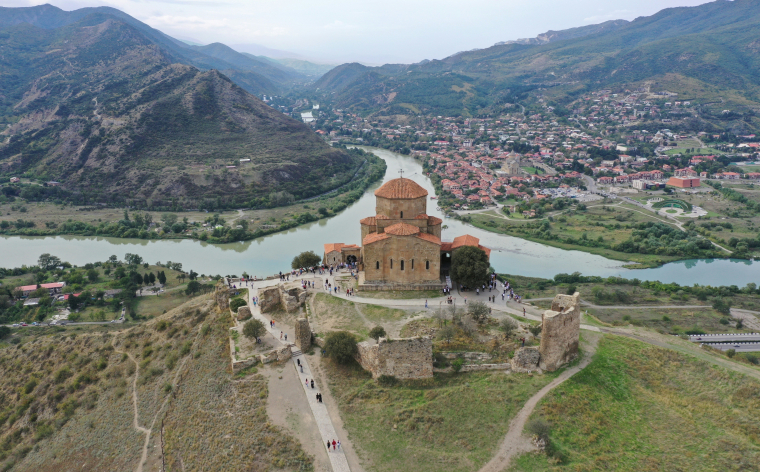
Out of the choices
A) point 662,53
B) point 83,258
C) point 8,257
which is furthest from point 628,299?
point 662,53

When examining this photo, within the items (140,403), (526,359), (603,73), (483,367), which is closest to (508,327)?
(526,359)

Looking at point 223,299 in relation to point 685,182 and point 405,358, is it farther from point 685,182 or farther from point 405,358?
point 685,182

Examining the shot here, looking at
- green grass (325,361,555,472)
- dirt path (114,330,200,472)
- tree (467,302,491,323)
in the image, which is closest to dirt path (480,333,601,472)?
green grass (325,361,555,472)

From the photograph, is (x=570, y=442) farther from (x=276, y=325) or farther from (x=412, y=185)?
(x=412, y=185)

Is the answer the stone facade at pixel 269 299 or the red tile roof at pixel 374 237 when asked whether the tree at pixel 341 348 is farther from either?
the red tile roof at pixel 374 237

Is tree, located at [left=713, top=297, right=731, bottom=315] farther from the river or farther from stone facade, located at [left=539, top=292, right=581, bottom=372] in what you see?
stone facade, located at [left=539, top=292, right=581, bottom=372]

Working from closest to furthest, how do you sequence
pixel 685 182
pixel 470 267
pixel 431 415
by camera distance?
pixel 431 415, pixel 470 267, pixel 685 182
